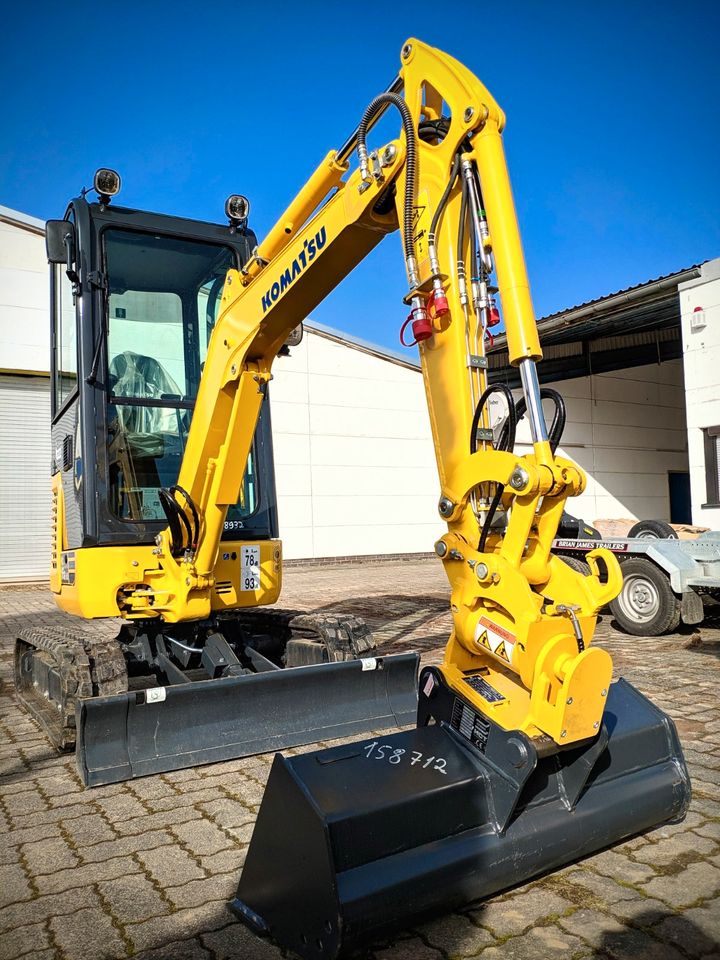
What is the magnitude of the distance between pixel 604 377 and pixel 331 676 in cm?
1927

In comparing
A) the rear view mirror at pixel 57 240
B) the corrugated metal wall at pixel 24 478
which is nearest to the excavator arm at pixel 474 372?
the rear view mirror at pixel 57 240

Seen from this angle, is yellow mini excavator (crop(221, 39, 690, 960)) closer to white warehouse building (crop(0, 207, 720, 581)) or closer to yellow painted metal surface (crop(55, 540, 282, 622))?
yellow painted metal surface (crop(55, 540, 282, 622))

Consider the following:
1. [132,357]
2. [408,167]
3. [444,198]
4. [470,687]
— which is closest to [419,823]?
[470,687]

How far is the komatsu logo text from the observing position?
4.22m

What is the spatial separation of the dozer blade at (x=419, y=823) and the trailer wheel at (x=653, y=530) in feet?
22.3

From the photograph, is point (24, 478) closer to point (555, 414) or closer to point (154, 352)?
point (154, 352)

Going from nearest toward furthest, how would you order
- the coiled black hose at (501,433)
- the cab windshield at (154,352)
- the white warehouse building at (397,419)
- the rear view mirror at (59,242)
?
the coiled black hose at (501,433) < the rear view mirror at (59,242) < the cab windshield at (154,352) < the white warehouse building at (397,419)

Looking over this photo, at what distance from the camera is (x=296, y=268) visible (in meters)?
4.43

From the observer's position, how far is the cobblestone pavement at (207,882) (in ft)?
8.57

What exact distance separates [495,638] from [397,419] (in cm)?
1858

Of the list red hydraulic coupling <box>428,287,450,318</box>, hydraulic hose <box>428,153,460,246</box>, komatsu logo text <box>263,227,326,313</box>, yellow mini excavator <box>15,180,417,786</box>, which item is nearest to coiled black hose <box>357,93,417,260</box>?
hydraulic hose <box>428,153,460,246</box>

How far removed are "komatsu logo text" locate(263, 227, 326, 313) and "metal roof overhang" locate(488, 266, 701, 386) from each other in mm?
9839

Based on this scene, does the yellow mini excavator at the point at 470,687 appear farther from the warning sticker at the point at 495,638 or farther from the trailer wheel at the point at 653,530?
the trailer wheel at the point at 653,530

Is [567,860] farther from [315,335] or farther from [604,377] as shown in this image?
[604,377]
